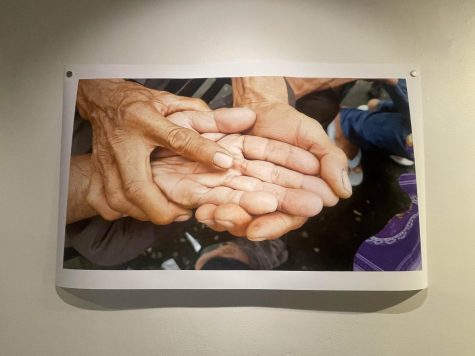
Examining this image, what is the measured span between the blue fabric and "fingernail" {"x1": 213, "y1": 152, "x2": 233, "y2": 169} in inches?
9.0

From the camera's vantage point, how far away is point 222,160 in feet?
2.49

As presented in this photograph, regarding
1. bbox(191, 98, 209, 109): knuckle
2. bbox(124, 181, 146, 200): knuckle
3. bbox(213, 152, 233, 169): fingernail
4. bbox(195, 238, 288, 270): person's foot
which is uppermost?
bbox(191, 98, 209, 109): knuckle

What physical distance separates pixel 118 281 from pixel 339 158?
0.47 metres

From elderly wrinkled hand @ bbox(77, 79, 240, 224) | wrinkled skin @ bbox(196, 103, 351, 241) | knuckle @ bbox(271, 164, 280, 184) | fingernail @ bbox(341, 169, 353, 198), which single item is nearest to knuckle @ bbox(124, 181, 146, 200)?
elderly wrinkled hand @ bbox(77, 79, 240, 224)

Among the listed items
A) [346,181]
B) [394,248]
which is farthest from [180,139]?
[394,248]

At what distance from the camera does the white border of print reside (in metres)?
0.73

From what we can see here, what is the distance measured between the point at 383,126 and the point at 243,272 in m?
0.39

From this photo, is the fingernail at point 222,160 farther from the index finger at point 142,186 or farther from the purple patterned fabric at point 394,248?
the purple patterned fabric at point 394,248

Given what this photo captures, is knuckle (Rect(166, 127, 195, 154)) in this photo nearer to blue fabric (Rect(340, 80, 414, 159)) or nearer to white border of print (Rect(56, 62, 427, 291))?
white border of print (Rect(56, 62, 427, 291))

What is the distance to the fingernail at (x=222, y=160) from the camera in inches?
29.8

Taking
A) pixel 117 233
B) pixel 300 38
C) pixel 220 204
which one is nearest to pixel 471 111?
pixel 300 38

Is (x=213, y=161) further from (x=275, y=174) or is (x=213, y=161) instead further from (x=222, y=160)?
(x=275, y=174)

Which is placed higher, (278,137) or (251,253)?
(278,137)

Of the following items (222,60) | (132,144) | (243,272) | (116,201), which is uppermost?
(222,60)
